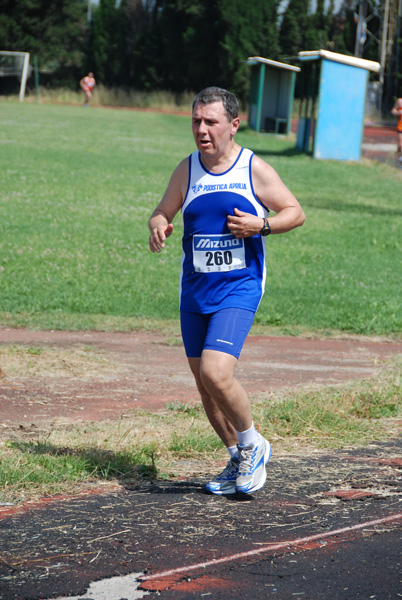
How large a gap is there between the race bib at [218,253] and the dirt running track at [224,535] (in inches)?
49.9

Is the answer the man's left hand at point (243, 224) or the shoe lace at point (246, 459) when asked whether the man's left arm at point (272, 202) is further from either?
the shoe lace at point (246, 459)

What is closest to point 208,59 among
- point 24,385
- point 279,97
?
point 279,97

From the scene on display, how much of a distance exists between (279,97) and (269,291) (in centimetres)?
2858

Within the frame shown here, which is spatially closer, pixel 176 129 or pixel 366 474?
pixel 366 474

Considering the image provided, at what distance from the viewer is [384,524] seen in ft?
13.9

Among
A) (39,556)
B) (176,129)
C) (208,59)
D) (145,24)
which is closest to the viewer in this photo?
(39,556)

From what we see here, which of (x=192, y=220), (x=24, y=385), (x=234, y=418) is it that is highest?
(x=192, y=220)

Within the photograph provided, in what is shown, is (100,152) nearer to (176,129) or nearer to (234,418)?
(176,129)

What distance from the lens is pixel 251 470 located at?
14.9 ft

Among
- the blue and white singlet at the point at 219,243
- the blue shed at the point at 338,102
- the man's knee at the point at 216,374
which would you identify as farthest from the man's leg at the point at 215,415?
the blue shed at the point at 338,102

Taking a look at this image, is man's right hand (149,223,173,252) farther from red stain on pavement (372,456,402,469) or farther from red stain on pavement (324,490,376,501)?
red stain on pavement (372,456,402,469)

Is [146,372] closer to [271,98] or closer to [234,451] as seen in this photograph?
[234,451]

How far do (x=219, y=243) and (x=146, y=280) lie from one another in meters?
7.08

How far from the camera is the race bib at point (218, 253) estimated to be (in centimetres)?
435
